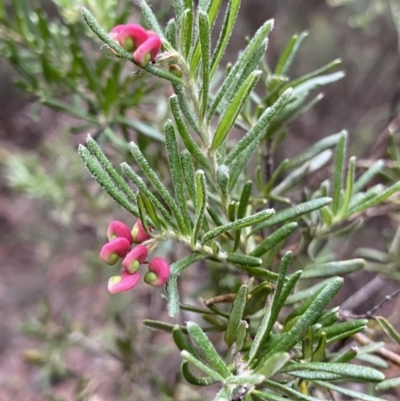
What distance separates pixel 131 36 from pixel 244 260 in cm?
18

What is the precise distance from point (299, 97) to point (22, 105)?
178 centimetres

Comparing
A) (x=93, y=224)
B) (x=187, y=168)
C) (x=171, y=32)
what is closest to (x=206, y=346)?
(x=187, y=168)

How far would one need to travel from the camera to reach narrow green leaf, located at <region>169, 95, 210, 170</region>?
0.31 metres

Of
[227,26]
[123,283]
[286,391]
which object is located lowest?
[286,391]

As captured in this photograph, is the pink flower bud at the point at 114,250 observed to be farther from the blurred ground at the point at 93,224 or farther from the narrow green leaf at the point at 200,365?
the blurred ground at the point at 93,224

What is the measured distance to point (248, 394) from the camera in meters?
0.30

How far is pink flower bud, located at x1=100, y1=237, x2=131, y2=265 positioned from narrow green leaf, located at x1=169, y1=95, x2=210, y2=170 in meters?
0.08

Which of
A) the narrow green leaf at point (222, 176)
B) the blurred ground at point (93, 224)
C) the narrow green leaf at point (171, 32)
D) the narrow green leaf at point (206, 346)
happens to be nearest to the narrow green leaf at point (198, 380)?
the narrow green leaf at point (206, 346)

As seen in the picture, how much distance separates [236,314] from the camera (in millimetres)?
338

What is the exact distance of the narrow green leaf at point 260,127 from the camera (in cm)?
32

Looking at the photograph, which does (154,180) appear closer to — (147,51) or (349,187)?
(147,51)

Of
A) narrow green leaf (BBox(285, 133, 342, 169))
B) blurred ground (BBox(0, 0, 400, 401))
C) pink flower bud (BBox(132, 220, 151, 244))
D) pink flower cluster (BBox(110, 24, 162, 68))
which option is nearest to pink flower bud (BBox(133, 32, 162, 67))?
pink flower cluster (BBox(110, 24, 162, 68))

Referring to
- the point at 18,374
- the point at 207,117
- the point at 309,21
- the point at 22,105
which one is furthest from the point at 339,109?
the point at 18,374

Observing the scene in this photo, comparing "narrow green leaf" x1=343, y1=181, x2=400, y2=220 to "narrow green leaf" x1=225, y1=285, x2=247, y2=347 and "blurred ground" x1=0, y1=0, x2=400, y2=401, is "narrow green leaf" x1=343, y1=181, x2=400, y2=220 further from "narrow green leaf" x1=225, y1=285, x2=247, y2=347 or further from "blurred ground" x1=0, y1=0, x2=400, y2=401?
"blurred ground" x1=0, y1=0, x2=400, y2=401
